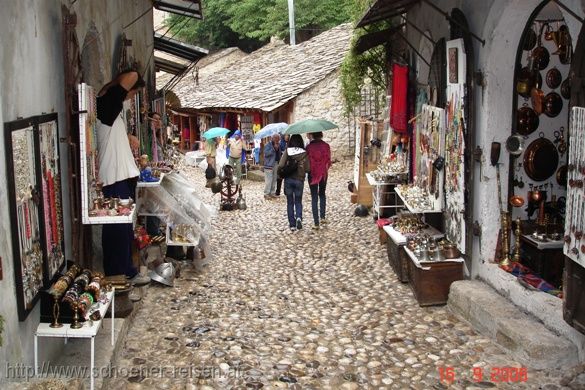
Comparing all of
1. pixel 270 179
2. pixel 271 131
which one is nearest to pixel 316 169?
pixel 270 179

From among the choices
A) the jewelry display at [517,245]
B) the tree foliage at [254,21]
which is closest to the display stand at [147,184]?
the jewelry display at [517,245]

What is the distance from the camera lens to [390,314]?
697 centimetres

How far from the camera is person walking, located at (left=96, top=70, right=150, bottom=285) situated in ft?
21.5

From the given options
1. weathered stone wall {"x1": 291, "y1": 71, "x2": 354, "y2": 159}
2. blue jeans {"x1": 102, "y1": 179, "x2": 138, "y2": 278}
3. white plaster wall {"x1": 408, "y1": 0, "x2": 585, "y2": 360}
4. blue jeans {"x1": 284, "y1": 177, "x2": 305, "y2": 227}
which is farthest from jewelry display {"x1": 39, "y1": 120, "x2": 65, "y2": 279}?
weathered stone wall {"x1": 291, "y1": 71, "x2": 354, "y2": 159}

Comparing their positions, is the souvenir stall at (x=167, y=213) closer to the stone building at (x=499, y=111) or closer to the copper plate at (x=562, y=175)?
the stone building at (x=499, y=111)

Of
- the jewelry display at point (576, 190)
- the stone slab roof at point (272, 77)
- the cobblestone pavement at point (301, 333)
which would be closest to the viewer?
the jewelry display at point (576, 190)

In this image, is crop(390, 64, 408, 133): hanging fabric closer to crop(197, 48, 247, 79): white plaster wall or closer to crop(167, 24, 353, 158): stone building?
crop(167, 24, 353, 158): stone building

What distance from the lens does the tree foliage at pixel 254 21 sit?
3678 centimetres

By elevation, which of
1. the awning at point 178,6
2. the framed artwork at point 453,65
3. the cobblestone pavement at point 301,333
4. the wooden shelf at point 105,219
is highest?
the awning at point 178,6

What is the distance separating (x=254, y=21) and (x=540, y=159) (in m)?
34.0

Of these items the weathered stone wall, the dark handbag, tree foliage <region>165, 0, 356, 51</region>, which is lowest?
the dark handbag

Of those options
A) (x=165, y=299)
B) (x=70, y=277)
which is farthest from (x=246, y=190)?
(x=70, y=277)

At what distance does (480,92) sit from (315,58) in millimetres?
18724

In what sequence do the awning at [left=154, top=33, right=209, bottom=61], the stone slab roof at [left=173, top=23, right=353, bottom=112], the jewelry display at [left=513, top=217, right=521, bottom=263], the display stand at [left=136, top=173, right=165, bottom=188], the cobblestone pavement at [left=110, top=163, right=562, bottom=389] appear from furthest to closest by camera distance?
the stone slab roof at [left=173, top=23, right=353, bottom=112]
the awning at [left=154, top=33, right=209, bottom=61]
the display stand at [left=136, top=173, right=165, bottom=188]
the jewelry display at [left=513, top=217, right=521, bottom=263]
the cobblestone pavement at [left=110, top=163, right=562, bottom=389]
